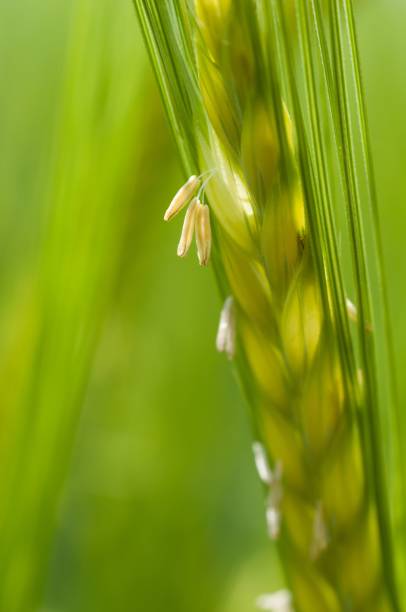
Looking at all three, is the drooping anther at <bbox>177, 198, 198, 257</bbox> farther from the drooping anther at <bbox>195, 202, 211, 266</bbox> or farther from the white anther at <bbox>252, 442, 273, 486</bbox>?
the white anther at <bbox>252, 442, 273, 486</bbox>

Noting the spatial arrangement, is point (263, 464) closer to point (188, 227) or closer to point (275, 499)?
point (275, 499)

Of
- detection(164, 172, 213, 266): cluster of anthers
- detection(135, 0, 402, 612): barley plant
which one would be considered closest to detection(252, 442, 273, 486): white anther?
detection(135, 0, 402, 612): barley plant

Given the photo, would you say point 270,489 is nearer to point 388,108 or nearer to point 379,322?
point 379,322

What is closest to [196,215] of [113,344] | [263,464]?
[263,464]

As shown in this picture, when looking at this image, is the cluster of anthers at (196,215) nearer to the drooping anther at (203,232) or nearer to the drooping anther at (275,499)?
the drooping anther at (203,232)

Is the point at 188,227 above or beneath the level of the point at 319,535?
above

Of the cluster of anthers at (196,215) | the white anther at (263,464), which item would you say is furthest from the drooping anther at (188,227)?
the white anther at (263,464)
